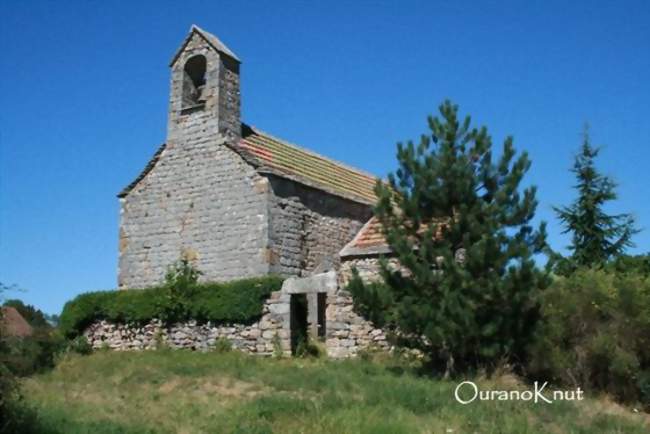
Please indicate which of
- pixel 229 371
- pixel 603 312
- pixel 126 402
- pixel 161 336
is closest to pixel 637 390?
pixel 603 312

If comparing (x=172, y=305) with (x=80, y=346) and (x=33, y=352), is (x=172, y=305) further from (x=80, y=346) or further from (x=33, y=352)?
(x=33, y=352)

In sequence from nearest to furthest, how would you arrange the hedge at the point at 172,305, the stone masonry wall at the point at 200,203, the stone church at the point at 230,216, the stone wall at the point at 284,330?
the stone wall at the point at 284,330 → the hedge at the point at 172,305 → the stone church at the point at 230,216 → the stone masonry wall at the point at 200,203

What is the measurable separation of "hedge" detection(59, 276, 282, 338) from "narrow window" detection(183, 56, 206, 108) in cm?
635

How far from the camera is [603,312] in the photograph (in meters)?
12.6

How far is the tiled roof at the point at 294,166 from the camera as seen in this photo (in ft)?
61.5

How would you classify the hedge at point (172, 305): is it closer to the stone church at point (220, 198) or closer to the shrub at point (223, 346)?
the shrub at point (223, 346)

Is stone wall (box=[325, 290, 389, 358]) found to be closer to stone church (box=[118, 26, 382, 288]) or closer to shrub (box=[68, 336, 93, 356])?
stone church (box=[118, 26, 382, 288])

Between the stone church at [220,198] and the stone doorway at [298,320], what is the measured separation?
5.68 ft

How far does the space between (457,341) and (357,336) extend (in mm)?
3647

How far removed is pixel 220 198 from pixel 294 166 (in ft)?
9.06

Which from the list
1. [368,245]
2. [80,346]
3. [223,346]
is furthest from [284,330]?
[80,346]

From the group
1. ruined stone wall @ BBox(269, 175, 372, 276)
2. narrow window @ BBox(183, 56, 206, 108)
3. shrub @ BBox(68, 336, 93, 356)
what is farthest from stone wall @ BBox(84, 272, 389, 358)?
narrow window @ BBox(183, 56, 206, 108)

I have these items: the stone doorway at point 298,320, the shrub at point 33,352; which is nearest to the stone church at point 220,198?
the stone doorway at point 298,320

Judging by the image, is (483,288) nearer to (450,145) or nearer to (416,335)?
(416,335)
